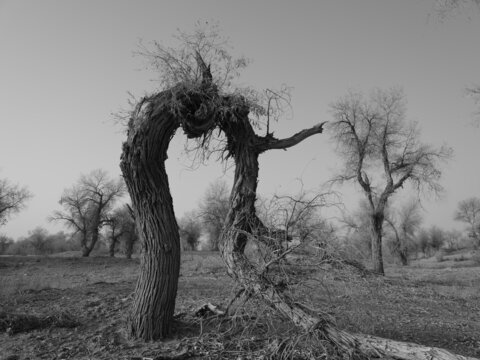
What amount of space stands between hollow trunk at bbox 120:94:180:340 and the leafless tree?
14mm

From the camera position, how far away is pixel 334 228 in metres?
4.30

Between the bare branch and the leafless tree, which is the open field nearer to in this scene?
the leafless tree

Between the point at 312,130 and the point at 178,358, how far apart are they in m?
4.19

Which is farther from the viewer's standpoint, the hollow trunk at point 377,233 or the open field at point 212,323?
the hollow trunk at point 377,233

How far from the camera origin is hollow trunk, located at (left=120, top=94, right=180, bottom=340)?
199 inches

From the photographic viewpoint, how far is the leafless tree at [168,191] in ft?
16.3

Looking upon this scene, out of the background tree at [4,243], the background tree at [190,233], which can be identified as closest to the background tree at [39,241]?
the background tree at [4,243]

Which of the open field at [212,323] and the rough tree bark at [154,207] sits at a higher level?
the rough tree bark at [154,207]

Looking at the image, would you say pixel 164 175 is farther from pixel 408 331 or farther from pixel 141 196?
pixel 408 331

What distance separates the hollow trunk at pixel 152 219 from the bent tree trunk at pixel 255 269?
0.93 metres

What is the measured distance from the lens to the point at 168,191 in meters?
5.47

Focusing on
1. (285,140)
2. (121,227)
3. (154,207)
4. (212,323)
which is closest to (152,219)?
(154,207)

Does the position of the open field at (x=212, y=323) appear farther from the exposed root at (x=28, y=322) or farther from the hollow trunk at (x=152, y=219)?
the hollow trunk at (x=152, y=219)

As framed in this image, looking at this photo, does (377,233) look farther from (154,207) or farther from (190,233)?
(190,233)
